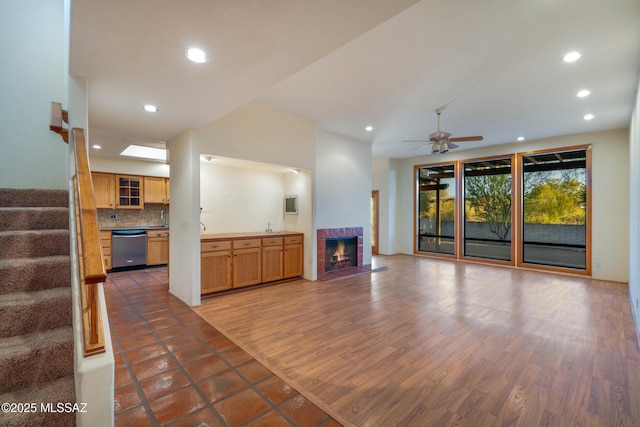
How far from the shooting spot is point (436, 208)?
26.8ft

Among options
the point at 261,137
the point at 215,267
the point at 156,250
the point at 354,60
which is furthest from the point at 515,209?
the point at 156,250

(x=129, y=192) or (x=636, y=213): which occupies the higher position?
(x=129, y=192)

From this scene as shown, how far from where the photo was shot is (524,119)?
16.4 ft

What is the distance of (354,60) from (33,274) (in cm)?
337

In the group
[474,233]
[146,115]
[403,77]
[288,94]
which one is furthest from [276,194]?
[474,233]

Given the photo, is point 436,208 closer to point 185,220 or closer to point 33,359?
point 185,220

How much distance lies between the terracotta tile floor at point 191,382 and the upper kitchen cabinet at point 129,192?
144 inches

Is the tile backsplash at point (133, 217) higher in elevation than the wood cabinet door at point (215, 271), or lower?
higher

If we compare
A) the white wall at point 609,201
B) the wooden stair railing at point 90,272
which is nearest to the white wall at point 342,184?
the wooden stair railing at point 90,272

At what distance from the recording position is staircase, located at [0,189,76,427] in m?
1.41

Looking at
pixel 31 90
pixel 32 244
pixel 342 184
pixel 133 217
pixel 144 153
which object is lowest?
pixel 32 244

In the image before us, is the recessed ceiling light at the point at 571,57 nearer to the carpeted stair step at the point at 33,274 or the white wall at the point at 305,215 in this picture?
the white wall at the point at 305,215

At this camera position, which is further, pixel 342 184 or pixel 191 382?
pixel 342 184

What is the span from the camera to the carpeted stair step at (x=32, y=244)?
6.98ft
